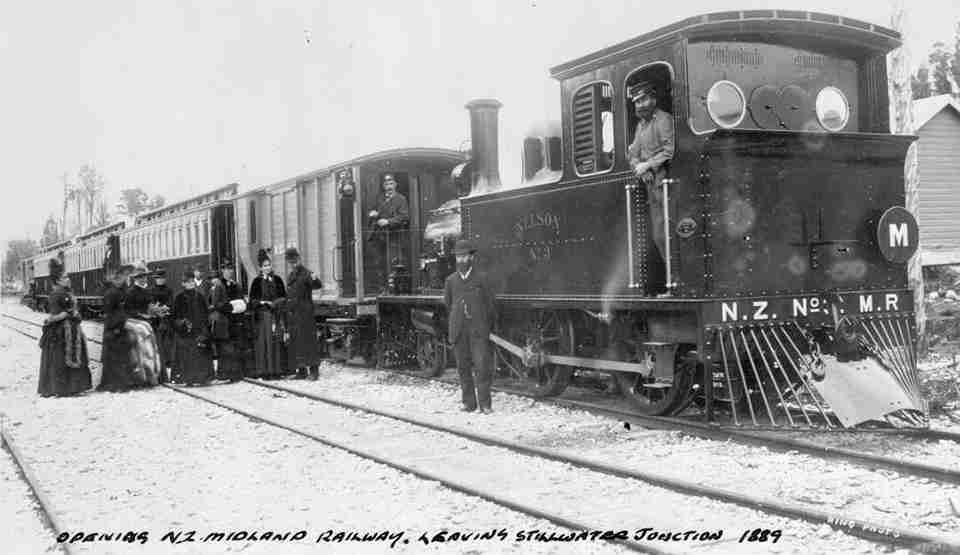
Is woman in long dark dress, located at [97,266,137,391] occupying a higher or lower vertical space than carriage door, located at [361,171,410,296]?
lower

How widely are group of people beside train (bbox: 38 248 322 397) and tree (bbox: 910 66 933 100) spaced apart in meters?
36.5

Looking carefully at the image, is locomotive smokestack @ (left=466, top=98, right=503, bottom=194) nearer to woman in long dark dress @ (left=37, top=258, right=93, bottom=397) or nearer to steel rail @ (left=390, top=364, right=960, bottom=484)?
steel rail @ (left=390, top=364, right=960, bottom=484)

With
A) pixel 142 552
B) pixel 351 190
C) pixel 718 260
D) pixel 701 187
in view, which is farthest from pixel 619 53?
pixel 351 190

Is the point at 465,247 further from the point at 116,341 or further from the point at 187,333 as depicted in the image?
the point at 116,341

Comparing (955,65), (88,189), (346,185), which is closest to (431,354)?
(346,185)

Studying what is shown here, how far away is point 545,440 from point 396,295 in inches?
212

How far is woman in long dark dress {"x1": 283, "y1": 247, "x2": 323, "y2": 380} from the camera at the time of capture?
12.4 m

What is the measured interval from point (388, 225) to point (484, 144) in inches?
123

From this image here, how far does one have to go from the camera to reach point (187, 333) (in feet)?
40.7

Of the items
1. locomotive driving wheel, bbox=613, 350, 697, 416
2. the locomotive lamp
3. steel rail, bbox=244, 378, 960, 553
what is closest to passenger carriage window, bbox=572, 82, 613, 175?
locomotive driving wheel, bbox=613, 350, 697, 416

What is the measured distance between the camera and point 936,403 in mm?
8000

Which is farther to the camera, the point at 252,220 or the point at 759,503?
the point at 252,220

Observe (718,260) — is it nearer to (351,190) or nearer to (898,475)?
(898,475)

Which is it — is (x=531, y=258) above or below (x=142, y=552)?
above
